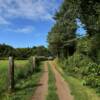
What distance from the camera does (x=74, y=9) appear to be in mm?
15656

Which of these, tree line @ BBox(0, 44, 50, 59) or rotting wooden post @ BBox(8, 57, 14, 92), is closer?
rotting wooden post @ BBox(8, 57, 14, 92)

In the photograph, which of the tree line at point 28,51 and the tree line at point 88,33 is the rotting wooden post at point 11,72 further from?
the tree line at point 28,51

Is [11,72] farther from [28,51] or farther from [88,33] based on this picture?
[28,51]

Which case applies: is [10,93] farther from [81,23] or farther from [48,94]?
[81,23]

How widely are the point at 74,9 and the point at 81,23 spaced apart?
16.0 ft

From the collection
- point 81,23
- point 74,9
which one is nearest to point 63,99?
point 74,9

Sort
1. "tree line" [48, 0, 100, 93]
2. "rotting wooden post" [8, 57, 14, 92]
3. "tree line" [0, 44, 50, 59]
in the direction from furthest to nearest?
1. "tree line" [0, 44, 50, 59]
2. "rotting wooden post" [8, 57, 14, 92]
3. "tree line" [48, 0, 100, 93]

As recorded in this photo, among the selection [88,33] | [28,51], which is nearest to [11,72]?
[88,33]

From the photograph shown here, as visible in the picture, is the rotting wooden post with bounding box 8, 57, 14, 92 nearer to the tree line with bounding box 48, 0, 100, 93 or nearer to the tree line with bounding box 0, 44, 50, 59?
the tree line with bounding box 48, 0, 100, 93

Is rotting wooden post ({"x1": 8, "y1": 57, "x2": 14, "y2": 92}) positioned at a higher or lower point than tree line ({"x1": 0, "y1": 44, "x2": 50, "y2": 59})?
lower

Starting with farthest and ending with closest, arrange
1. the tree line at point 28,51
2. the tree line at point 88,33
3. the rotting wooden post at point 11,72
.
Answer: the tree line at point 28,51
the rotting wooden post at point 11,72
the tree line at point 88,33

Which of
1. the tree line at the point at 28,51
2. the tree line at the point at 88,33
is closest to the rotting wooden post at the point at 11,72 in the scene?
the tree line at the point at 88,33

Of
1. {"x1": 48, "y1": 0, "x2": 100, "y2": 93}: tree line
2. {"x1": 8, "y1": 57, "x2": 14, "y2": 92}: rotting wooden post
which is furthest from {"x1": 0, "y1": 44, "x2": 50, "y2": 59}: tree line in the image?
{"x1": 8, "y1": 57, "x2": 14, "y2": 92}: rotting wooden post

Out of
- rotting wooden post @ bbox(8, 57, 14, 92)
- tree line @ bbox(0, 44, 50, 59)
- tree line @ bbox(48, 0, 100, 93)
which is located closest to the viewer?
tree line @ bbox(48, 0, 100, 93)
